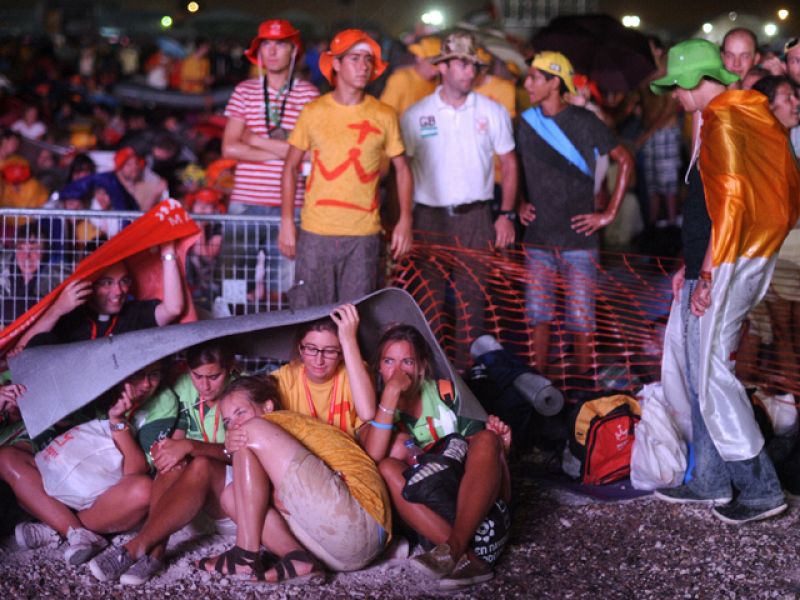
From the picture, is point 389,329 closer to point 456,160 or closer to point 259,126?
point 456,160

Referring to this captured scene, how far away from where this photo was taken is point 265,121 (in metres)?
6.23

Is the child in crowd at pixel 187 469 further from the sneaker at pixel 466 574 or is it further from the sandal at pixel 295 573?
the sneaker at pixel 466 574

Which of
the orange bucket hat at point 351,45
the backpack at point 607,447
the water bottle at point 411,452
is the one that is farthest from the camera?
the orange bucket hat at point 351,45

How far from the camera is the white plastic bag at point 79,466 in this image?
4543 millimetres

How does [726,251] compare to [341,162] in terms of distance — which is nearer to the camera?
[726,251]

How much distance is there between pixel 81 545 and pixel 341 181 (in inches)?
85.7

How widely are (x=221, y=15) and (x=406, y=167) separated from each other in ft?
62.7

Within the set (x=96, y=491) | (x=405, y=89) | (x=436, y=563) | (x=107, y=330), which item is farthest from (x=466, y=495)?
(x=405, y=89)

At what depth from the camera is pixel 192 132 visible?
13.4 m

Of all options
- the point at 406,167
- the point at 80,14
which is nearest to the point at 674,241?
the point at 406,167

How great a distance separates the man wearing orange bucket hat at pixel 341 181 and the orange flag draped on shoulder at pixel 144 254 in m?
0.54

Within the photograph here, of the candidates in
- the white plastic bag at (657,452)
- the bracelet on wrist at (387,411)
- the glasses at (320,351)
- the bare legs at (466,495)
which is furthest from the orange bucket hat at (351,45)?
the white plastic bag at (657,452)

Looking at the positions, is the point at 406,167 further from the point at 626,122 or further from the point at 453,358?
the point at 626,122

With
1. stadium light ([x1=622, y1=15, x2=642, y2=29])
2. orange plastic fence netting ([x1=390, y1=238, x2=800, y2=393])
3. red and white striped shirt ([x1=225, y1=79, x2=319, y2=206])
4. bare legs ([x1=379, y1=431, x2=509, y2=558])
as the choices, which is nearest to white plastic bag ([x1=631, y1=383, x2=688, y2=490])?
orange plastic fence netting ([x1=390, y1=238, x2=800, y2=393])
